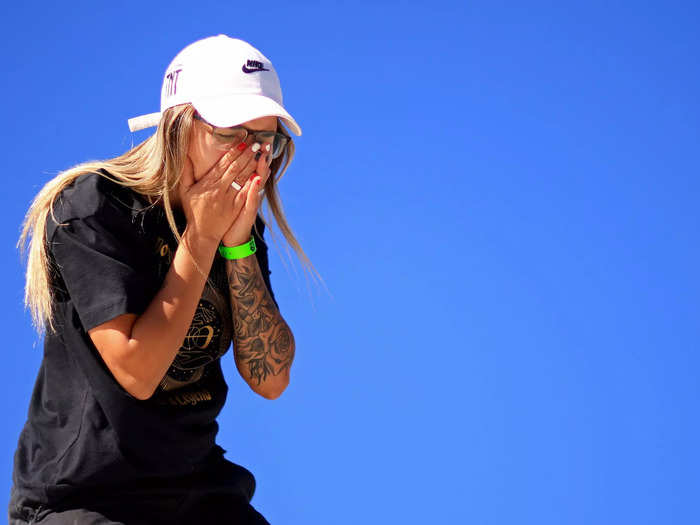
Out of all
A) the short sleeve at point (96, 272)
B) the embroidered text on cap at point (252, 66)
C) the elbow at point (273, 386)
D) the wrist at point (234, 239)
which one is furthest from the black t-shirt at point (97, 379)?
the embroidered text on cap at point (252, 66)

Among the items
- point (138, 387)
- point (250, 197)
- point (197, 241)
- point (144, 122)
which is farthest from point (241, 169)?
point (138, 387)

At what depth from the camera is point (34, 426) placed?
1.81m

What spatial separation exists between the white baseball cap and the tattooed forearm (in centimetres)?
36

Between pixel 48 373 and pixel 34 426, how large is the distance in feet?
0.40

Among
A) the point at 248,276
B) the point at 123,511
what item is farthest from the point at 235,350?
the point at 123,511

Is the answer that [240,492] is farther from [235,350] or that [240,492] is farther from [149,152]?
[149,152]

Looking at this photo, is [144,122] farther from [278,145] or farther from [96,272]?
[96,272]

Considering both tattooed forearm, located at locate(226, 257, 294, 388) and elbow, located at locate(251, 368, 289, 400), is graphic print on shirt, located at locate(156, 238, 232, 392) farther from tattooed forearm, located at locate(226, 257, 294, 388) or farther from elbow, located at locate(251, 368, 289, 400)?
elbow, located at locate(251, 368, 289, 400)

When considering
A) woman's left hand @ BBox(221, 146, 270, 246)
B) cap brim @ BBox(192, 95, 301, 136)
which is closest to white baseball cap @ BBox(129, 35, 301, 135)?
cap brim @ BBox(192, 95, 301, 136)

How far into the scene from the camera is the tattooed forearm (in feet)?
6.63

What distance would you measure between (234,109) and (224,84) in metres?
0.08

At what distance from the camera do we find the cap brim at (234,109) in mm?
1813

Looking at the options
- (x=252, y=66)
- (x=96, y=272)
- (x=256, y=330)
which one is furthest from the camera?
(x=256, y=330)

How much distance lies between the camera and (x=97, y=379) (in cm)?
172
